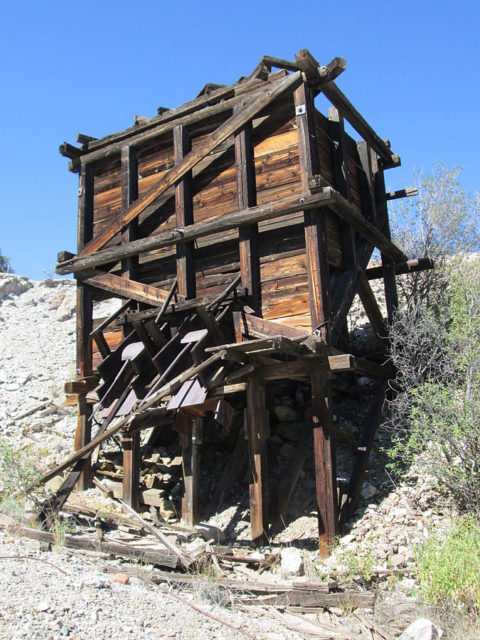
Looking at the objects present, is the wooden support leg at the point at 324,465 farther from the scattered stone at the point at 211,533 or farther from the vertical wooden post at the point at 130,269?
the vertical wooden post at the point at 130,269

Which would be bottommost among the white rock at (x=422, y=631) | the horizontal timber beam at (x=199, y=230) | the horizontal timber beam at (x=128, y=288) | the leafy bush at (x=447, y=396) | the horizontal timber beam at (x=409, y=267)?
the white rock at (x=422, y=631)

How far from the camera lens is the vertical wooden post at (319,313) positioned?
8.59 m

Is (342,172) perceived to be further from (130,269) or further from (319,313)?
(130,269)

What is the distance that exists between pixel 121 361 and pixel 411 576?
A: 5.44m

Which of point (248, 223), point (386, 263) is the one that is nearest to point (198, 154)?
point (248, 223)

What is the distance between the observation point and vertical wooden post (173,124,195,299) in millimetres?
10617

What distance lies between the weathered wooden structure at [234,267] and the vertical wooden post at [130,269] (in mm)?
28

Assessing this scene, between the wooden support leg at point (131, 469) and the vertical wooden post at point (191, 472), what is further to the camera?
the wooden support leg at point (131, 469)

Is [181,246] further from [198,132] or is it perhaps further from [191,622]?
[191,622]

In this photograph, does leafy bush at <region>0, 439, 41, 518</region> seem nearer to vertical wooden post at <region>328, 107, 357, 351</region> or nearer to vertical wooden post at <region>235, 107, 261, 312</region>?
vertical wooden post at <region>235, 107, 261, 312</region>

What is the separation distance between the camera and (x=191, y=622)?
18.4 ft

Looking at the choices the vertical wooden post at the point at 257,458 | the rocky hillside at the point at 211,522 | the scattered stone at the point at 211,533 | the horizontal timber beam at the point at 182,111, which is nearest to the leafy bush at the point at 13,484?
the rocky hillside at the point at 211,522

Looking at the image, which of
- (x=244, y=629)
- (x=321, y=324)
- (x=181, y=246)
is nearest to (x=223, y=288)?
(x=181, y=246)

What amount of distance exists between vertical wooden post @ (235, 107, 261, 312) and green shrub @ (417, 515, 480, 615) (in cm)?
460
